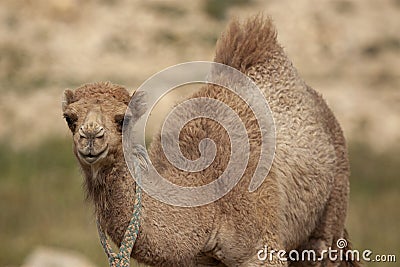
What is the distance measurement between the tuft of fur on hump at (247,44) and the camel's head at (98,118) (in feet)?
4.81

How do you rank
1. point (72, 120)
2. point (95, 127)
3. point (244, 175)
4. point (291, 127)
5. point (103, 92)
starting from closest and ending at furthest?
point (95, 127)
point (72, 120)
point (103, 92)
point (244, 175)
point (291, 127)

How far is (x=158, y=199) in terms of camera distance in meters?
6.17

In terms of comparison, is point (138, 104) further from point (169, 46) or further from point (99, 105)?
point (169, 46)

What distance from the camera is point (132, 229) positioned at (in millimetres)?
5871

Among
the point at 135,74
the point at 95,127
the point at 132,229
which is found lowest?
the point at 132,229

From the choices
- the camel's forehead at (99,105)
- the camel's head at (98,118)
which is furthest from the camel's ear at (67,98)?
the camel's forehead at (99,105)

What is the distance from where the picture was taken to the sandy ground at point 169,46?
22.5 m

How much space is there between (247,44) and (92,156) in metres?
2.16

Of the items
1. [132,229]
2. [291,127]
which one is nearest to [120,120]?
[132,229]

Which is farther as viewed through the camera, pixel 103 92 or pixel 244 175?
pixel 244 175
